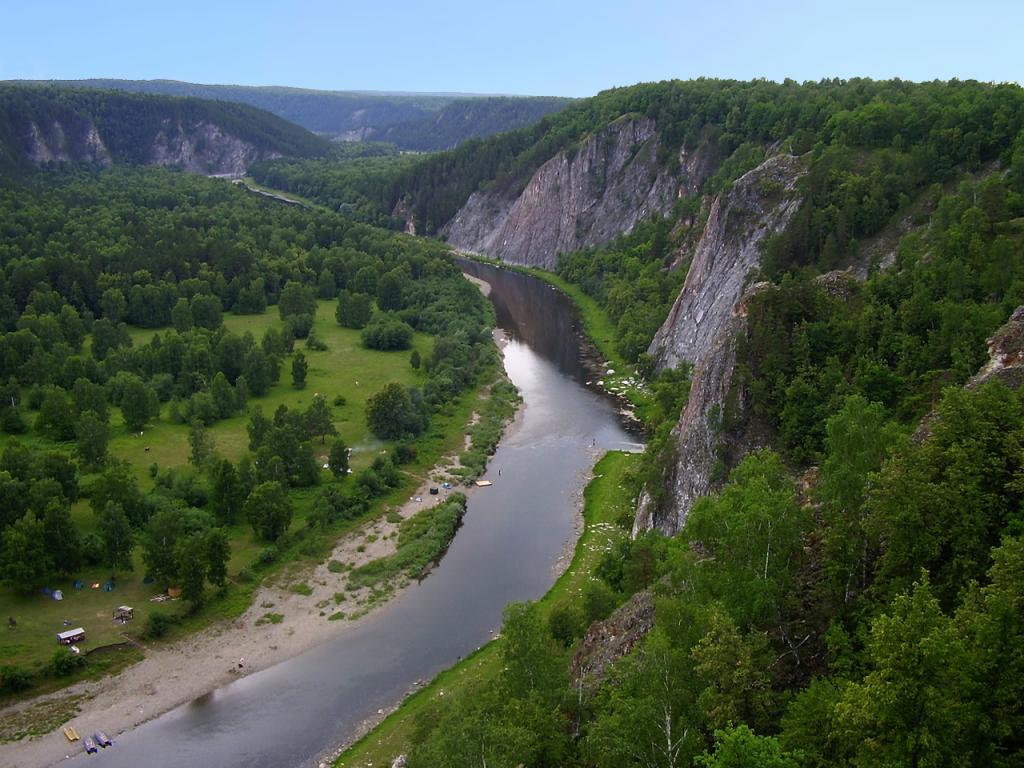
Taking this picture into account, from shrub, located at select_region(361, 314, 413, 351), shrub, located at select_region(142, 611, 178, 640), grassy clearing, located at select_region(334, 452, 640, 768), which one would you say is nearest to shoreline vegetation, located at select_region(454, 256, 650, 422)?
grassy clearing, located at select_region(334, 452, 640, 768)

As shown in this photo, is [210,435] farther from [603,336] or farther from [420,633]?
[603,336]

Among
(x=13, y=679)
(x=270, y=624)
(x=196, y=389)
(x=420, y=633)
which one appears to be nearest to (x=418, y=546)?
(x=420, y=633)

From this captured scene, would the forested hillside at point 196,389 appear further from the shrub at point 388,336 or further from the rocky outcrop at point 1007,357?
the rocky outcrop at point 1007,357

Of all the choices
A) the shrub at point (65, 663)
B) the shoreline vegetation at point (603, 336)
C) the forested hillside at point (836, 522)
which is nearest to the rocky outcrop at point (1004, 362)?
the forested hillside at point (836, 522)

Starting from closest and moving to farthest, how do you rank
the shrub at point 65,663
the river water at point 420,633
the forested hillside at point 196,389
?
1. the river water at point 420,633
2. the shrub at point 65,663
3. the forested hillside at point 196,389

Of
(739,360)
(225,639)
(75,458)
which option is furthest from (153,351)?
(739,360)

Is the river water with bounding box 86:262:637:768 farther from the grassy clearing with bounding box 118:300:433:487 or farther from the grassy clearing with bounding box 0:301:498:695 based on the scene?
the grassy clearing with bounding box 118:300:433:487
